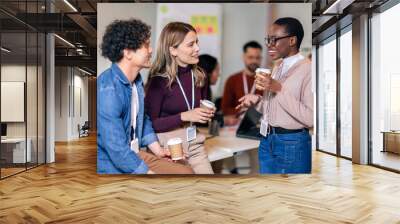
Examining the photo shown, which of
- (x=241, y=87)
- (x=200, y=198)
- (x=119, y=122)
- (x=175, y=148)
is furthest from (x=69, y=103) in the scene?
(x=200, y=198)

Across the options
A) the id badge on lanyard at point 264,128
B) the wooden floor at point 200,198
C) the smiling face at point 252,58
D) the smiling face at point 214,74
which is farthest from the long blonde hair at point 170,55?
the wooden floor at point 200,198

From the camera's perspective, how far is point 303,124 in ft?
18.5

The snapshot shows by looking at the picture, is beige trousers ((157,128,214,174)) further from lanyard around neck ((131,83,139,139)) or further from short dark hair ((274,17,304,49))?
short dark hair ((274,17,304,49))

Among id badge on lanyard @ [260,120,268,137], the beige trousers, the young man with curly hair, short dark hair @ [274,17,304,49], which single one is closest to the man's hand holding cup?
id badge on lanyard @ [260,120,268,137]

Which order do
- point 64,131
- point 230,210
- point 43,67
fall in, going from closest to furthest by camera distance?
point 230,210
point 43,67
point 64,131

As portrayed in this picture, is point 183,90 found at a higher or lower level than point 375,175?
higher

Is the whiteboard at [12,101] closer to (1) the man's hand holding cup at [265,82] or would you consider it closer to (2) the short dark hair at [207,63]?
(2) the short dark hair at [207,63]

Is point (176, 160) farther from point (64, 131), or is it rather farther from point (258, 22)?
point (64, 131)

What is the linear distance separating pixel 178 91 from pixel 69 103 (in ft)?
32.0

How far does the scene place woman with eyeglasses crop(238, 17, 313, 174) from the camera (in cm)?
557

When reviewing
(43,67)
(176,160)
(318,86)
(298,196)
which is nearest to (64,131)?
(43,67)

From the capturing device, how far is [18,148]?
6.77 m

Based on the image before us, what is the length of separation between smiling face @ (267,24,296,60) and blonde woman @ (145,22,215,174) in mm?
972

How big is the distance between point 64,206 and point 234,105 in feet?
8.00
